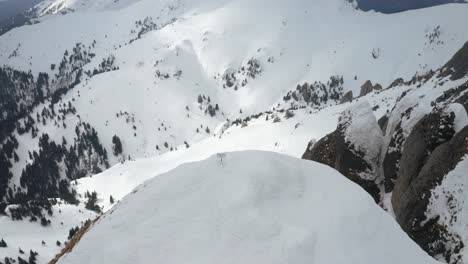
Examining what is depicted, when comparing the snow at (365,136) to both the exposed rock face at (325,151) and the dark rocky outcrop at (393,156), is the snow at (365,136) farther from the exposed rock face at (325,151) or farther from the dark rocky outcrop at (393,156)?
the exposed rock face at (325,151)

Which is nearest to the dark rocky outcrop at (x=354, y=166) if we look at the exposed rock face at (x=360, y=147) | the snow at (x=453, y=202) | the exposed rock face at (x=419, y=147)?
the exposed rock face at (x=360, y=147)

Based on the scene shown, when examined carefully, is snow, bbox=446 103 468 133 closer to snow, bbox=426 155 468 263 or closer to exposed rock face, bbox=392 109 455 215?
exposed rock face, bbox=392 109 455 215

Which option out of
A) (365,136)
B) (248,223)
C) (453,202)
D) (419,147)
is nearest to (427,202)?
(453,202)

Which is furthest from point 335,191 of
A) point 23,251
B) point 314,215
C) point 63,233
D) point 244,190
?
point 63,233

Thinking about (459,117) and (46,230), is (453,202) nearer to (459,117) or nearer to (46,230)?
(459,117)

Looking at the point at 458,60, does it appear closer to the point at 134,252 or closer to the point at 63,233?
the point at 134,252
